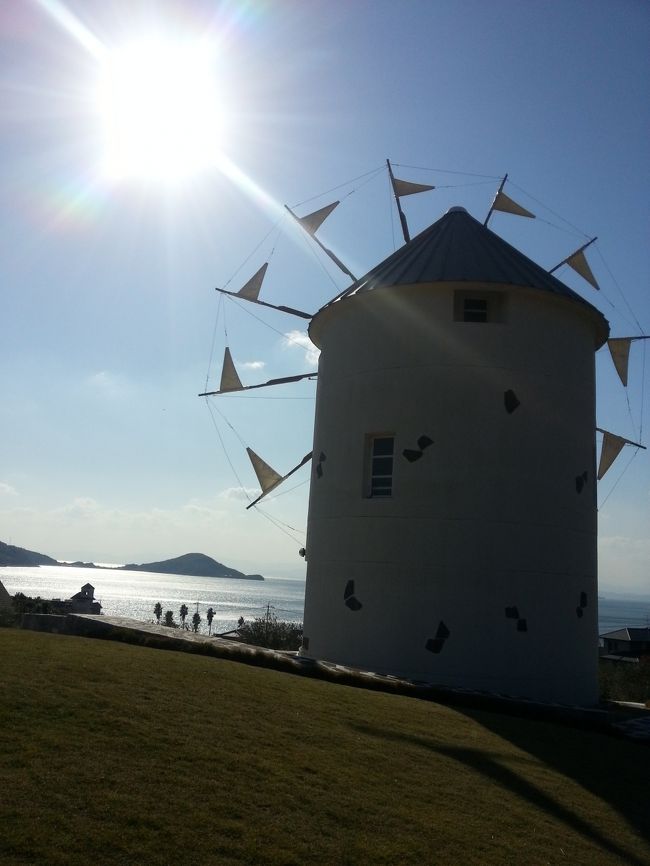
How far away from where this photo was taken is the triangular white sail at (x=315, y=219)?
19.8 metres

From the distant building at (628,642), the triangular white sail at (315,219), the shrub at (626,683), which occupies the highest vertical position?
the triangular white sail at (315,219)

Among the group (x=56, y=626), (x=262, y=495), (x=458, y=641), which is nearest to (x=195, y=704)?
(x=56, y=626)

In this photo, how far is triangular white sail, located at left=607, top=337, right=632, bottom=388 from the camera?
18844 mm

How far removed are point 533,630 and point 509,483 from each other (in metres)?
2.63

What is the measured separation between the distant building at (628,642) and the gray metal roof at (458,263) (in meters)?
51.3

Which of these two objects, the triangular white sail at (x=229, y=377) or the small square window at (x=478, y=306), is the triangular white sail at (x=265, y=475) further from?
the small square window at (x=478, y=306)

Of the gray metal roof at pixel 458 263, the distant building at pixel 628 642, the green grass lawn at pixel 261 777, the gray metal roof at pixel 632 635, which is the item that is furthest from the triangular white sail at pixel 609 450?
the gray metal roof at pixel 632 635

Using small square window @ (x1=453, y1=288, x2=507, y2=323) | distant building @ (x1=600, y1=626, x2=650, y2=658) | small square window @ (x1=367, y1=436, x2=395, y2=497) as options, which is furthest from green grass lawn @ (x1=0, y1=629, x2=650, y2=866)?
distant building @ (x1=600, y1=626, x2=650, y2=658)

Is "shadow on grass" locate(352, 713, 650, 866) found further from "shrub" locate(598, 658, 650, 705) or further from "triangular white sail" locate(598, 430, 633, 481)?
"triangular white sail" locate(598, 430, 633, 481)

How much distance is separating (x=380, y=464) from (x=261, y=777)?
9.35 m

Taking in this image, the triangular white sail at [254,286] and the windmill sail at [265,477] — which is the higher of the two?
the triangular white sail at [254,286]

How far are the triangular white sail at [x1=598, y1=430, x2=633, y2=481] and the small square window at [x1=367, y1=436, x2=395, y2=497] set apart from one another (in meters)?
6.87

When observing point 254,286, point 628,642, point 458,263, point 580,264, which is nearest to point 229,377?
point 254,286

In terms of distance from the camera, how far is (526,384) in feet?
49.1
